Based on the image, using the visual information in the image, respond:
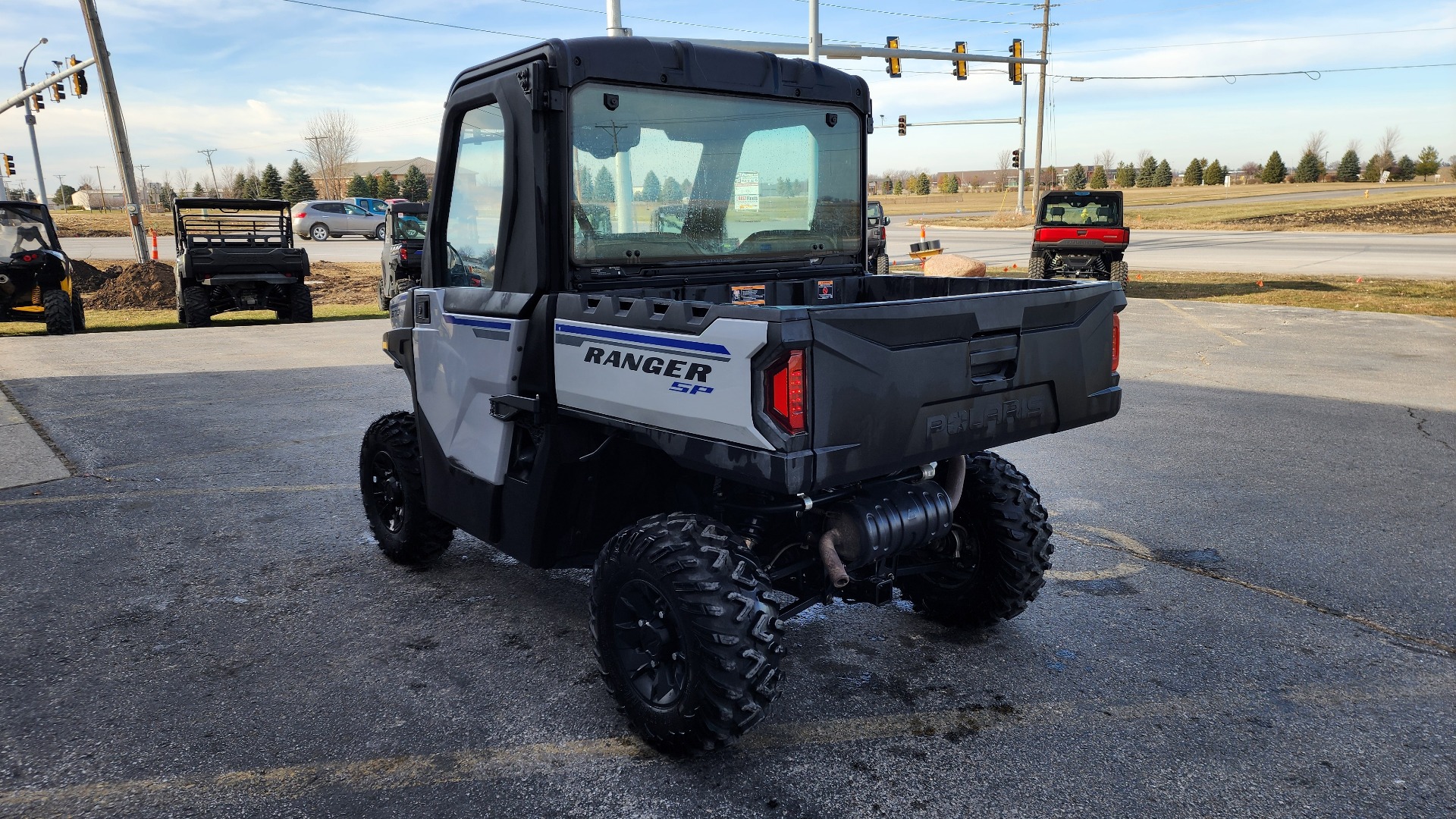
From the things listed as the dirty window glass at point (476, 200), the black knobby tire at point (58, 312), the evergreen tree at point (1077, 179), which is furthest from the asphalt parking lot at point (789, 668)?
the evergreen tree at point (1077, 179)

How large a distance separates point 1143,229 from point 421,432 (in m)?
44.6

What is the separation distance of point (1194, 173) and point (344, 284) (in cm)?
8886

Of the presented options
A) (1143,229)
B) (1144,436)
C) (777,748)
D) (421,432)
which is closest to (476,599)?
(421,432)

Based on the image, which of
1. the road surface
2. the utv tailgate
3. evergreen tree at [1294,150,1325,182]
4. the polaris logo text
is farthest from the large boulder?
evergreen tree at [1294,150,1325,182]

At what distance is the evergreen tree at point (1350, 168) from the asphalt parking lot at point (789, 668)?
87.8 m

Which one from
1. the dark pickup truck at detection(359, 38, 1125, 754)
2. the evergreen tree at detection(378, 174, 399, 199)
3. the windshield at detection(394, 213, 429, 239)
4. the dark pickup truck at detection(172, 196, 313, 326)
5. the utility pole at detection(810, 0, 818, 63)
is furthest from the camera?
the evergreen tree at detection(378, 174, 399, 199)

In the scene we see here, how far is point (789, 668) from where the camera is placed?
402 centimetres

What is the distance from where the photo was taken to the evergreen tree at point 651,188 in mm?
3834

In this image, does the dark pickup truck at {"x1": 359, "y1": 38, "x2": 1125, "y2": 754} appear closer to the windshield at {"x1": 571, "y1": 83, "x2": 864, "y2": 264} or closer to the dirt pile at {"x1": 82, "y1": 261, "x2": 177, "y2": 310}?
the windshield at {"x1": 571, "y1": 83, "x2": 864, "y2": 264}

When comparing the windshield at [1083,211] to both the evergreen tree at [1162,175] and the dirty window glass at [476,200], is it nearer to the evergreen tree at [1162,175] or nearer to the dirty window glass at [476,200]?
the dirty window glass at [476,200]

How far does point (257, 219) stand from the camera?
53.2 feet

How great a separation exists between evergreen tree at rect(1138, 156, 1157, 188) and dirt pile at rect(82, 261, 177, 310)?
9332 centimetres

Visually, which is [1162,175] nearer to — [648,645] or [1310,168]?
[1310,168]

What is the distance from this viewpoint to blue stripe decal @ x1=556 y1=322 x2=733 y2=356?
2.97 meters
